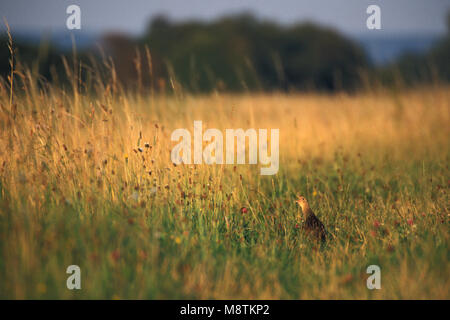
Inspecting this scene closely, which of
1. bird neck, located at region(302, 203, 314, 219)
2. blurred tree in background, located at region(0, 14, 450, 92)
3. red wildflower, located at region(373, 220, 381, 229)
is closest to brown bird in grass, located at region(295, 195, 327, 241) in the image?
bird neck, located at region(302, 203, 314, 219)

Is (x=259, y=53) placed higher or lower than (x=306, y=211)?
higher

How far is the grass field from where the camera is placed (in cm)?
256

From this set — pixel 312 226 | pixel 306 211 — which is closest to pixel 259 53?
pixel 306 211

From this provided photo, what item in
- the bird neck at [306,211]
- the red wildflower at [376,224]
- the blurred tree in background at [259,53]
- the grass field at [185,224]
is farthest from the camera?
the blurred tree in background at [259,53]

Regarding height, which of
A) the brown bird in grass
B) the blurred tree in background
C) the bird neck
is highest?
the blurred tree in background

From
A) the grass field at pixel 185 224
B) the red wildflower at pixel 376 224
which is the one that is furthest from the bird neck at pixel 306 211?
the red wildflower at pixel 376 224

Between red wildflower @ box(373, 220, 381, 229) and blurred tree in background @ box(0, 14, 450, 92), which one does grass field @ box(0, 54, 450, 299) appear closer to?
Result: red wildflower @ box(373, 220, 381, 229)

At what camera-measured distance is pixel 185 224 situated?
3193 millimetres

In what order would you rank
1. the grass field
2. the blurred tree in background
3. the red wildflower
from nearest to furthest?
1. the grass field
2. the red wildflower
3. the blurred tree in background

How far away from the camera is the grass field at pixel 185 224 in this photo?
8.39 ft

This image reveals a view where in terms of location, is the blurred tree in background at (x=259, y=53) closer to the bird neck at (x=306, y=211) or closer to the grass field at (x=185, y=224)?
the grass field at (x=185, y=224)

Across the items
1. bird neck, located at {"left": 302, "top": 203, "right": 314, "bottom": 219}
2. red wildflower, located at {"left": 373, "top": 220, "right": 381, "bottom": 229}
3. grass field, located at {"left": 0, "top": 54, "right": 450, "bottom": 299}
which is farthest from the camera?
bird neck, located at {"left": 302, "top": 203, "right": 314, "bottom": 219}

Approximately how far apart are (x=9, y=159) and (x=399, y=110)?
6510 mm

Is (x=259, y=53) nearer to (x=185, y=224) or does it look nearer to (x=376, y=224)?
(x=376, y=224)
